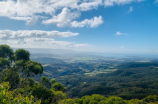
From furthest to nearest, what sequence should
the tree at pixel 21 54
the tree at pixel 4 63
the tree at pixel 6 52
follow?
the tree at pixel 21 54
the tree at pixel 6 52
the tree at pixel 4 63

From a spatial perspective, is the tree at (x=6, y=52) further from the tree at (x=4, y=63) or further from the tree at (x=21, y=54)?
the tree at (x=4, y=63)

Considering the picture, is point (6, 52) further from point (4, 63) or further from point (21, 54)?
point (4, 63)

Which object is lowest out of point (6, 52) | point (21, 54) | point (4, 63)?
point (4, 63)

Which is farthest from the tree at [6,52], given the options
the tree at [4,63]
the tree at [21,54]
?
the tree at [4,63]

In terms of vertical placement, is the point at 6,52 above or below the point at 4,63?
above

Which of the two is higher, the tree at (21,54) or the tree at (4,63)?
the tree at (21,54)

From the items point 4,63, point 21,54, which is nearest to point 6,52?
point 21,54

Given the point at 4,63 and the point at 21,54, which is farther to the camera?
the point at 21,54

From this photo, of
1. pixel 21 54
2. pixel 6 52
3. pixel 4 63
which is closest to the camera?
pixel 4 63

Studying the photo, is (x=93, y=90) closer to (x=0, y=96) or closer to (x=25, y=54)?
(x=25, y=54)

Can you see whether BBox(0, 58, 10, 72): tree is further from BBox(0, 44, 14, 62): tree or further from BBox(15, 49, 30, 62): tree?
BBox(0, 44, 14, 62): tree

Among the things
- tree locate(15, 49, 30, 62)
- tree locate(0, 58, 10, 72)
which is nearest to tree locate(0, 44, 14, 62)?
tree locate(15, 49, 30, 62)

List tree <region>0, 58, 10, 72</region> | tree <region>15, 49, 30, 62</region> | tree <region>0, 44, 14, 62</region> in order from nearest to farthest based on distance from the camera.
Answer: tree <region>0, 58, 10, 72</region> → tree <region>0, 44, 14, 62</region> → tree <region>15, 49, 30, 62</region>

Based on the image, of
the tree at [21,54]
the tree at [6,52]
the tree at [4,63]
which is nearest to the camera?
the tree at [4,63]
